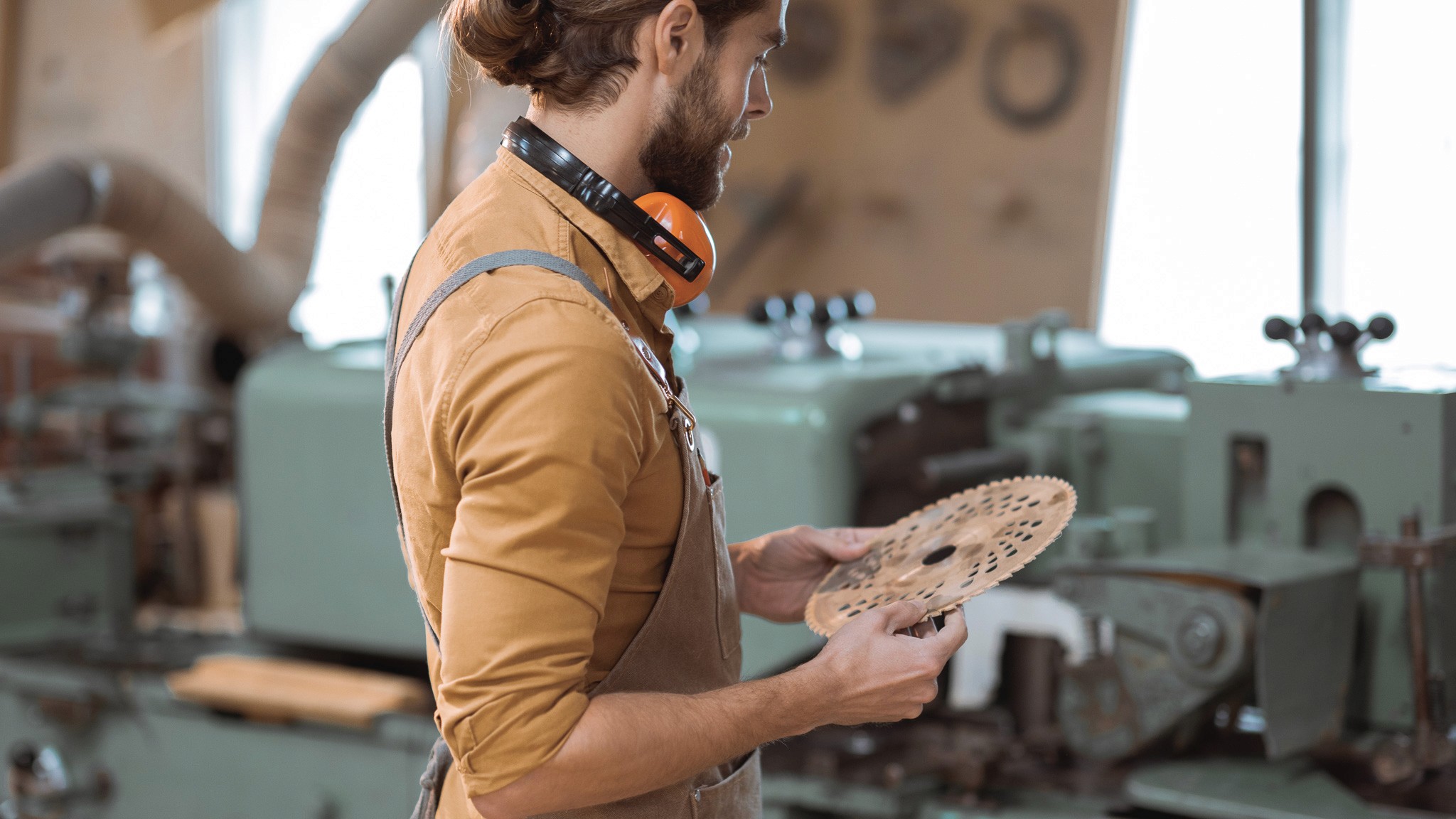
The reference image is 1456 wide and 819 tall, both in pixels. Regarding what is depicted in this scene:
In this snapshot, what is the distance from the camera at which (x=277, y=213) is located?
349cm

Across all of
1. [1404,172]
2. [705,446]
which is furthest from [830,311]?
[1404,172]

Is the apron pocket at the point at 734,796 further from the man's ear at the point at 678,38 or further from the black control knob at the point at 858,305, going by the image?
the black control knob at the point at 858,305

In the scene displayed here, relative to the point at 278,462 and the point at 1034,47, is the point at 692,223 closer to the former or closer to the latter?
the point at 278,462

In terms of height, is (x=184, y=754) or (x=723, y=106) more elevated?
(x=723, y=106)

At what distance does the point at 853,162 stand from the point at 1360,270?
64.1 inches

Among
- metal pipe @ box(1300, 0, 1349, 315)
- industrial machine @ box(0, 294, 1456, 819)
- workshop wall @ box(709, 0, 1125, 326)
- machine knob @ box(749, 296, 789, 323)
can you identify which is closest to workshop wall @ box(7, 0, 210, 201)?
workshop wall @ box(709, 0, 1125, 326)

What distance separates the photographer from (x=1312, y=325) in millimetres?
1924

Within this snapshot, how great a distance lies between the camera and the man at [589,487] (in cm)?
94

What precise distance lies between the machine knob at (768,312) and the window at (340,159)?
3348mm

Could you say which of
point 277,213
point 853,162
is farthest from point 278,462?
point 853,162

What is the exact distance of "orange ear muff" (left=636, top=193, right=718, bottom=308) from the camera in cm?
113

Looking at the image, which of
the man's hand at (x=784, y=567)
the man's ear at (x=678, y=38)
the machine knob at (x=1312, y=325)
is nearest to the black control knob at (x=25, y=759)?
the man's hand at (x=784, y=567)

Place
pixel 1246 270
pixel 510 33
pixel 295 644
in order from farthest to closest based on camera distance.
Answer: pixel 1246 270 < pixel 295 644 < pixel 510 33

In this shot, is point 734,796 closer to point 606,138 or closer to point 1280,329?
point 606,138
